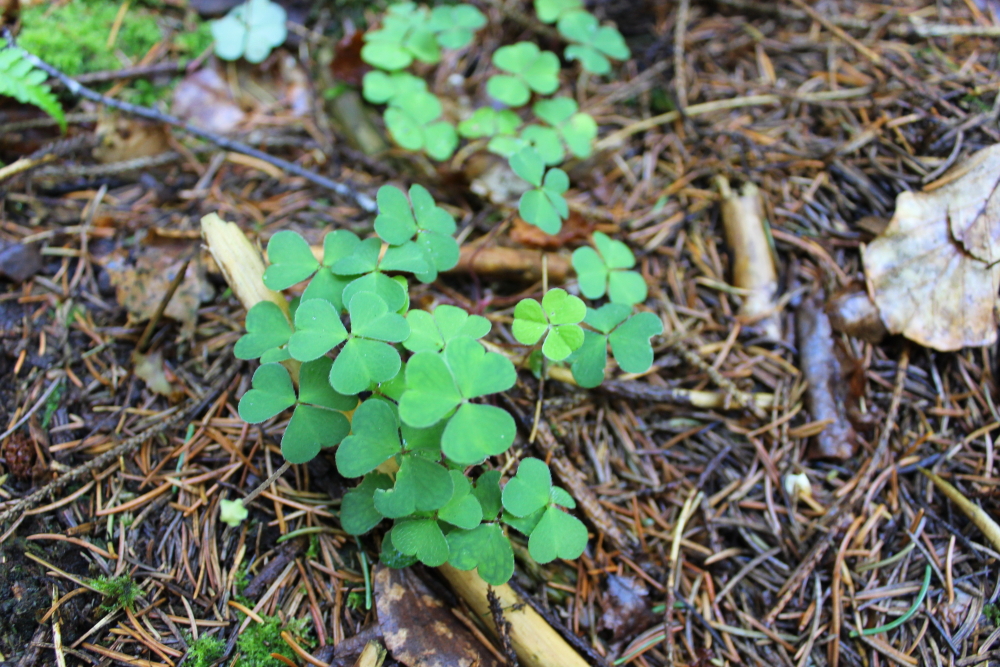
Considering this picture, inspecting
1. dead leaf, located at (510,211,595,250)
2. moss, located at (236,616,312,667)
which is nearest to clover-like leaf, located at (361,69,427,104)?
dead leaf, located at (510,211,595,250)

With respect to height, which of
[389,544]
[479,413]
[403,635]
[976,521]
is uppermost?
[479,413]

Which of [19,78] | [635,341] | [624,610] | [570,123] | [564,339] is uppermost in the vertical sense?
[19,78]

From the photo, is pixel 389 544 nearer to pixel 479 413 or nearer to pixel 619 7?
pixel 479 413

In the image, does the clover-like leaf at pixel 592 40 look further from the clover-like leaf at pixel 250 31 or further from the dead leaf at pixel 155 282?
the dead leaf at pixel 155 282

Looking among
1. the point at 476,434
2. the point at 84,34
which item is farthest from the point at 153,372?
the point at 84,34

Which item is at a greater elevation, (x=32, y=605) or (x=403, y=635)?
(x=32, y=605)

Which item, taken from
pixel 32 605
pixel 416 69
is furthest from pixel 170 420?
pixel 416 69

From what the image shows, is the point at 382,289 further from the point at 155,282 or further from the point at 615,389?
the point at 155,282

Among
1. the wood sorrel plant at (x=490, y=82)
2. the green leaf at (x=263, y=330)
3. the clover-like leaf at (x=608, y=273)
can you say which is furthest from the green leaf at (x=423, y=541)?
the wood sorrel plant at (x=490, y=82)
